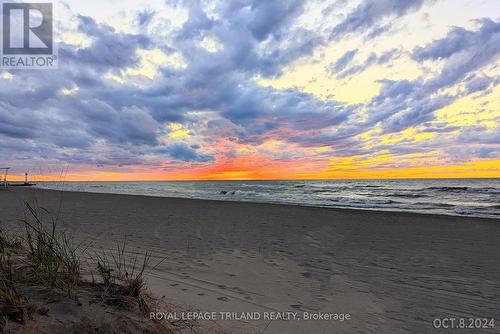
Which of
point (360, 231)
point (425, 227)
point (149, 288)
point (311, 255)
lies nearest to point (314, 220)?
point (360, 231)

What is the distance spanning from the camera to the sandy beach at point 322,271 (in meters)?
3.84

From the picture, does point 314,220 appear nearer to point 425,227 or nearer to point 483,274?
point 425,227

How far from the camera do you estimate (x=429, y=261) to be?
22.6 ft

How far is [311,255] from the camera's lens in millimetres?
7172

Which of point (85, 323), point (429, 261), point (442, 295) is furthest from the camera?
point (429, 261)

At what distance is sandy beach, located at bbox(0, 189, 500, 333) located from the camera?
12.6 feet

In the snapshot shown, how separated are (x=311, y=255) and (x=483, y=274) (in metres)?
3.51

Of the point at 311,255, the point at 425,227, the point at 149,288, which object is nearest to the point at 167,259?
the point at 149,288

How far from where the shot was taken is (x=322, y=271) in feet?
19.1

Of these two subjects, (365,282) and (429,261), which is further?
(429,261)

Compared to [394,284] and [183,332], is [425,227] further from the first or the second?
[183,332]

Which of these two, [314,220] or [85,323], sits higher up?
[85,323]

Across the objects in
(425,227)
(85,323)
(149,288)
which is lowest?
(425,227)

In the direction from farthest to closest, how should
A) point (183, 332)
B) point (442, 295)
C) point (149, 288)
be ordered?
point (442, 295), point (149, 288), point (183, 332)
